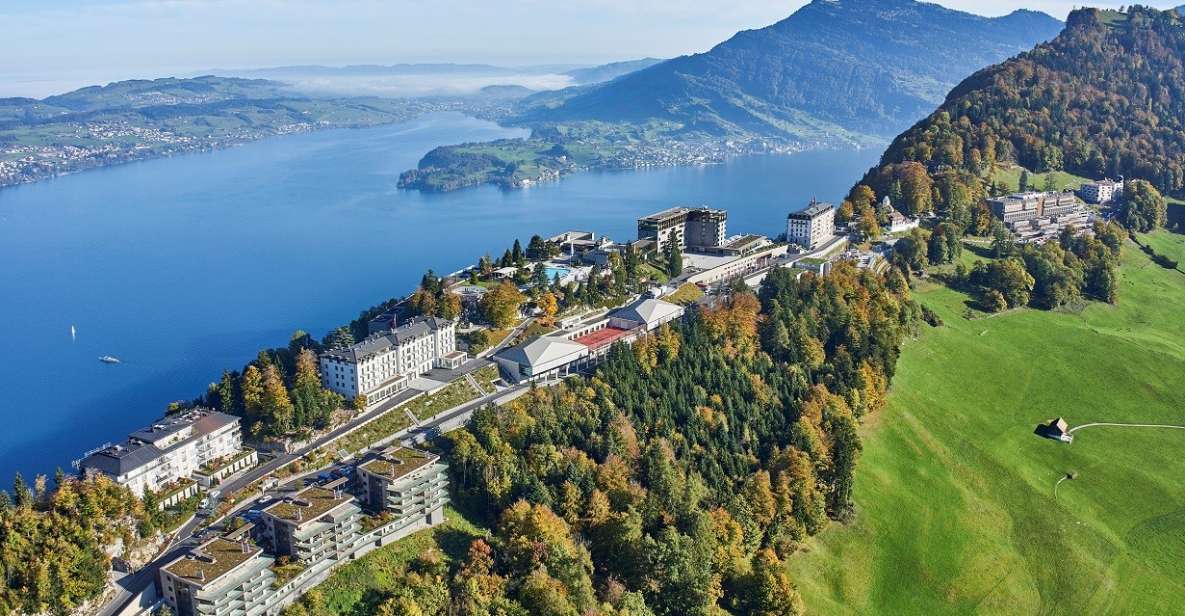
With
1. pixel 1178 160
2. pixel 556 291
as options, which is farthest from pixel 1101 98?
pixel 556 291

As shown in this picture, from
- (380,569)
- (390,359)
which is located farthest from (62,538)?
(390,359)

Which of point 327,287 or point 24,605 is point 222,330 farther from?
point 24,605

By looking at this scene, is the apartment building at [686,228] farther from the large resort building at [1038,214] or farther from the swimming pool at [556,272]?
the large resort building at [1038,214]

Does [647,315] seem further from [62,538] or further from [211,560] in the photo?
[62,538]

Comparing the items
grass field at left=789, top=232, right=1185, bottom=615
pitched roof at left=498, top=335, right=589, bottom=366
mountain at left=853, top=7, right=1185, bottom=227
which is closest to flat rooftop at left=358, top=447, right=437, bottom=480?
pitched roof at left=498, top=335, right=589, bottom=366

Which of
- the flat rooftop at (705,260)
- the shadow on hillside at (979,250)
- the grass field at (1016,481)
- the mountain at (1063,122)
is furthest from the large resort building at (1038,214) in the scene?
the flat rooftop at (705,260)

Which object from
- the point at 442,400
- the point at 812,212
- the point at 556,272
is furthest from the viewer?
the point at 812,212

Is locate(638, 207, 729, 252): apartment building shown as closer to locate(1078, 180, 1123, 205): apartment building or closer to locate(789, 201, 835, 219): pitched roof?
locate(789, 201, 835, 219): pitched roof
